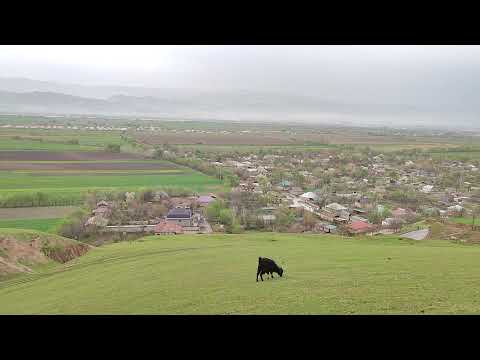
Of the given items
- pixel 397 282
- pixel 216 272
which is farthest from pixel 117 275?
pixel 397 282

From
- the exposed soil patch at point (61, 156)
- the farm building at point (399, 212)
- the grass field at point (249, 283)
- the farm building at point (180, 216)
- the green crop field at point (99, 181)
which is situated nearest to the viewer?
the grass field at point (249, 283)

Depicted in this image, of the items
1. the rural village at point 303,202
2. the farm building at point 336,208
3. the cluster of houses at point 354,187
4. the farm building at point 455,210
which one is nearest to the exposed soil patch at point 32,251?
the rural village at point 303,202

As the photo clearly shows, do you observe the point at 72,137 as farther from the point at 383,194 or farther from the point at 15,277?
the point at 383,194

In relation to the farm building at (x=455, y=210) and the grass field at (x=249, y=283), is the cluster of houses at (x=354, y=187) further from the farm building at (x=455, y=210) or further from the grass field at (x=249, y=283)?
the grass field at (x=249, y=283)

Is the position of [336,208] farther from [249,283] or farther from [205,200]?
[249,283]

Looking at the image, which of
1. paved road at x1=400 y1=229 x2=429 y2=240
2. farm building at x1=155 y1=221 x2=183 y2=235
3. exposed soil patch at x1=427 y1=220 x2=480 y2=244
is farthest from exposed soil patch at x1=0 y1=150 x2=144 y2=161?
exposed soil patch at x1=427 y1=220 x2=480 y2=244

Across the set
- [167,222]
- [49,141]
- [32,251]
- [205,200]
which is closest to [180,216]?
[167,222]
